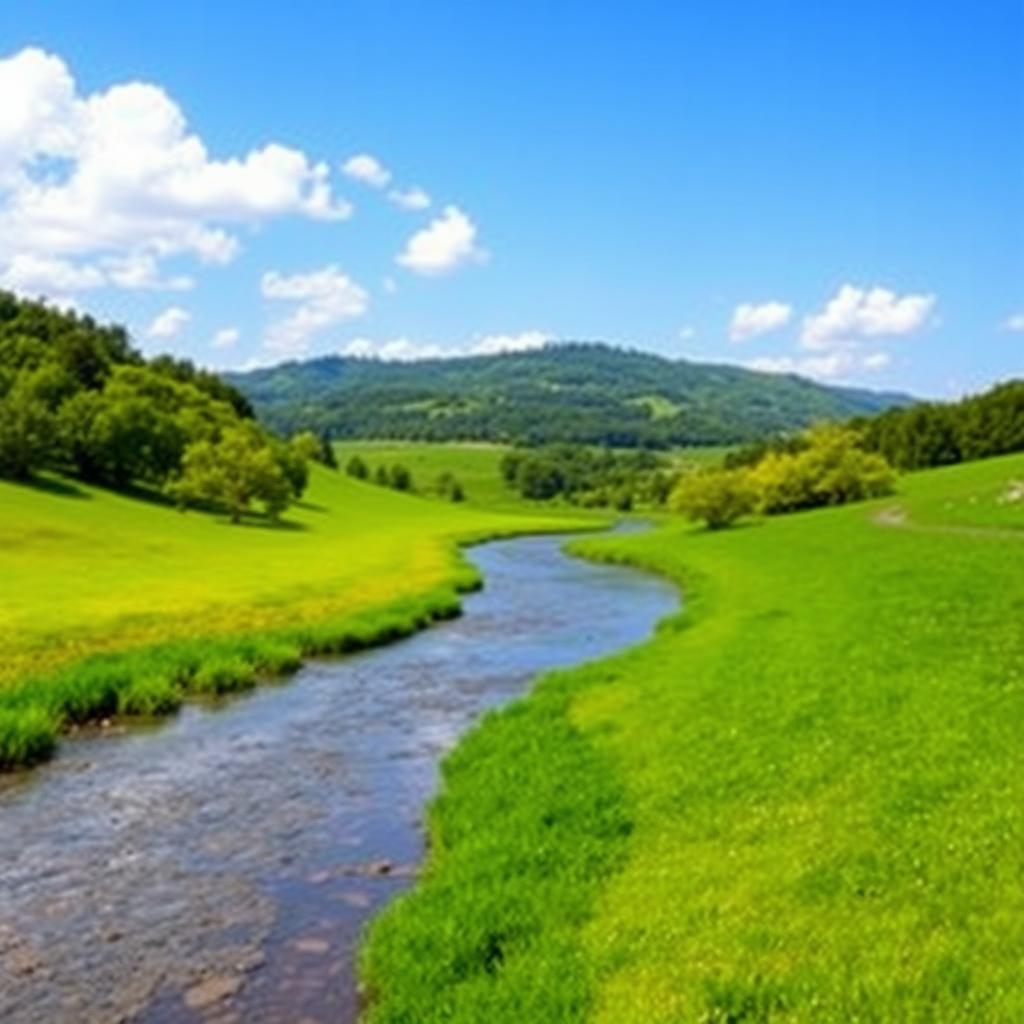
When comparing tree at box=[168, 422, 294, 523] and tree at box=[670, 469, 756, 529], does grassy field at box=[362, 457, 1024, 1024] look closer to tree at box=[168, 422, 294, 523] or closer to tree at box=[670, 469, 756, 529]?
tree at box=[670, 469, 756, 529]

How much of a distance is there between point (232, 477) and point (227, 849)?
361 feet

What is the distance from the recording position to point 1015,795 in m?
18.8

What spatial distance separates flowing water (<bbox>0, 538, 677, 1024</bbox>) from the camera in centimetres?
1688

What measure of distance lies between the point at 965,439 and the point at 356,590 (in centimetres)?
10886

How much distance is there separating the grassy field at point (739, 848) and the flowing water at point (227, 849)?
1.38m

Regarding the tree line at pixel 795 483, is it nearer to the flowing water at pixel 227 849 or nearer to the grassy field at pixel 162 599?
the grassy field at pixel 162 599

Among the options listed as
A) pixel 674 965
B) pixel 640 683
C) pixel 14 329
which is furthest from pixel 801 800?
pixel 14 329

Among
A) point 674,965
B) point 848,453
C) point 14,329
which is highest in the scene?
point 14,329

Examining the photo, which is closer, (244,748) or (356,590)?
(244,748)

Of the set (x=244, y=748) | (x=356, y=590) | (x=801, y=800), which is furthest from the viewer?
→ (x=356, y=590)

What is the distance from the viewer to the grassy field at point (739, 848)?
1370 centimetres

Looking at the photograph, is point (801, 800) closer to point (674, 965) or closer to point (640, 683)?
point (674, 965)

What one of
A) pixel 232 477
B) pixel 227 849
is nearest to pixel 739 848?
pixel 227 849

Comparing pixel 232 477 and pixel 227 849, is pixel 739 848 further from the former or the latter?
pixel 232 477
